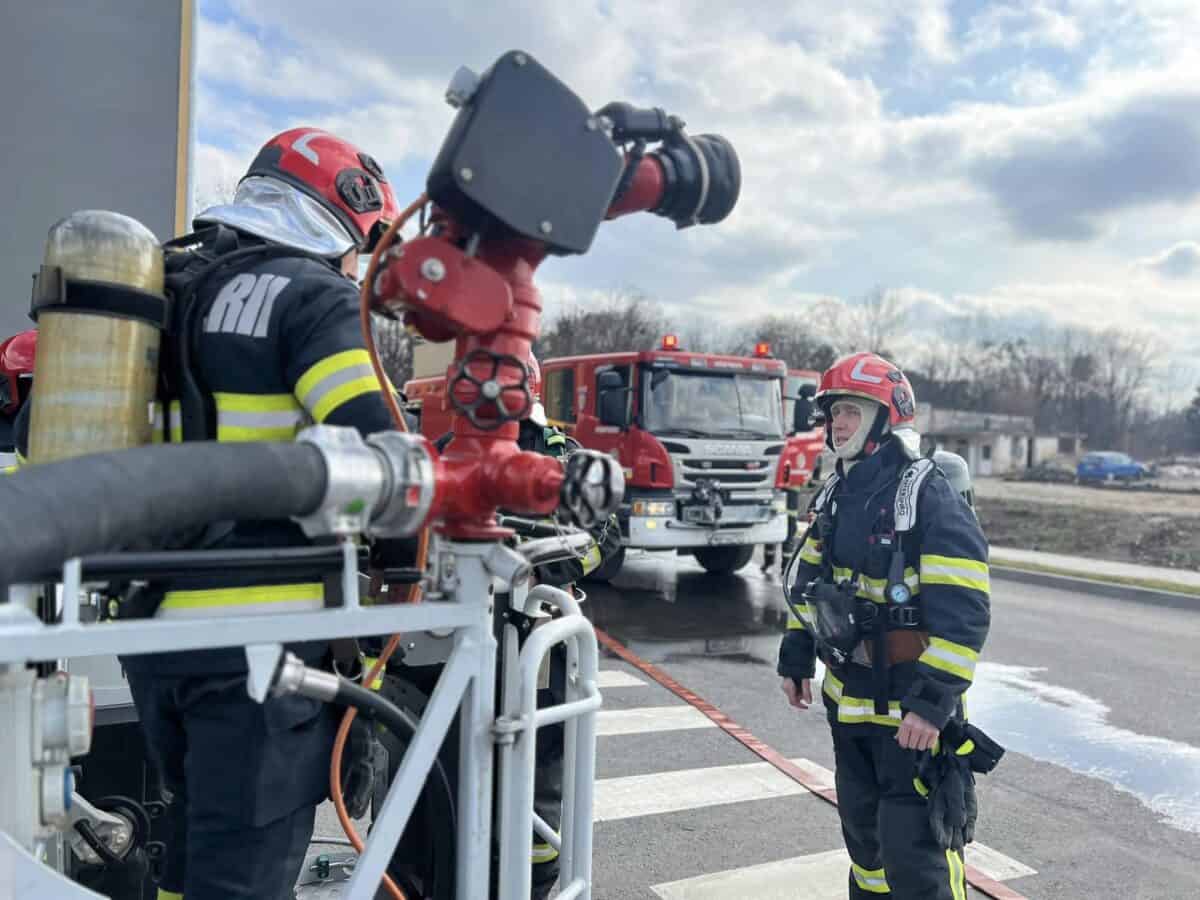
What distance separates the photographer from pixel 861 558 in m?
3.24

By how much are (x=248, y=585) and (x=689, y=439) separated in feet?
31.1

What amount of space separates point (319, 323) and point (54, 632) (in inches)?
32.2

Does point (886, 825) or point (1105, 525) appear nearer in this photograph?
point (886, 825)

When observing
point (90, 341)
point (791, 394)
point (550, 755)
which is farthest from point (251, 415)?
point (791, 394)

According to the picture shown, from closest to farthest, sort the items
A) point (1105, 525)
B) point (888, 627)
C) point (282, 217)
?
point (282, 217)
point (888, 627)
point (1105, 525)

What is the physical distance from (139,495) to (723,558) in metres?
11.5

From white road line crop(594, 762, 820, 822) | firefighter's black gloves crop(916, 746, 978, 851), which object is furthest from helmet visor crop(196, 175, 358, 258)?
white road line crop(594, 762, 820, 822)

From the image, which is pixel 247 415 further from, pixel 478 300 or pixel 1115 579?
pixel 1115 579

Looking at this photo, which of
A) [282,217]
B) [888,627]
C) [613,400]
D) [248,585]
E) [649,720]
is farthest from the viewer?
[613,400]

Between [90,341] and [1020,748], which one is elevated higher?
[90,341]

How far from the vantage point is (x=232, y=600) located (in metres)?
1.78

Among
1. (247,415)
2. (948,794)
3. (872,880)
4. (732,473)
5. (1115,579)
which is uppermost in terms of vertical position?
(247,415)

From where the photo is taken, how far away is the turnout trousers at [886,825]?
2898 millimetres

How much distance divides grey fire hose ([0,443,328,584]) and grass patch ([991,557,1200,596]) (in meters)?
12.8
